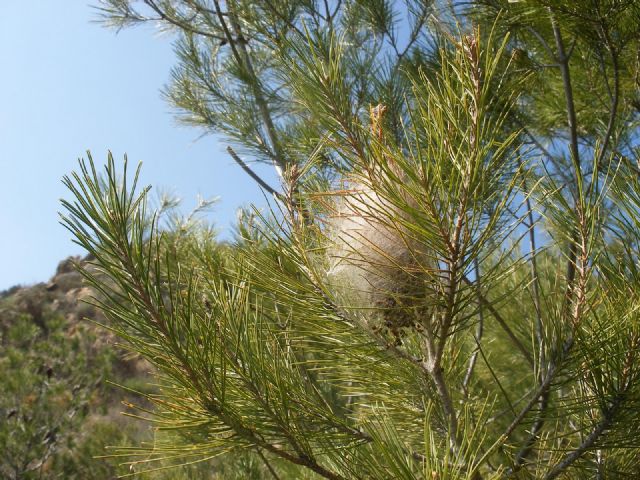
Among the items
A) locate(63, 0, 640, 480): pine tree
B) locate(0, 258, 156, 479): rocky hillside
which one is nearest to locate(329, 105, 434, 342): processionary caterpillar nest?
locate(63, 0, 640, 480): pine tree

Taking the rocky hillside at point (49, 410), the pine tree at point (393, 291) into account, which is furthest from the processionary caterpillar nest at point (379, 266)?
the rocky hillside at point (49, 410)

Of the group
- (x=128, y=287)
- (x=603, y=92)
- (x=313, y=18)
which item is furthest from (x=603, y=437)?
(x=313, y=18)

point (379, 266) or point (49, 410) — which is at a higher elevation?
point (379, 266)

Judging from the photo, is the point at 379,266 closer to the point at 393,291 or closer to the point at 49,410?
the point at 393,291

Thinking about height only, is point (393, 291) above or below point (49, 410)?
above

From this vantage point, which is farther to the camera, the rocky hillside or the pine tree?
the rocky hillside

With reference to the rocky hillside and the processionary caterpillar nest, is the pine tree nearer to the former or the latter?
the processionary caterpillar nest

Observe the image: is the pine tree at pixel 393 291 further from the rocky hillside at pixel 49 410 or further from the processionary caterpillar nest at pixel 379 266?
the rocky hillside at pixel 49 410

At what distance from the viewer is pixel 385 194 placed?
456mm

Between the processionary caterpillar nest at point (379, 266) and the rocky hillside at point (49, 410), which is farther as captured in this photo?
the rocky hillside at point (49, 410)

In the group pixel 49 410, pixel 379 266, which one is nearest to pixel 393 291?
pixel 379 266

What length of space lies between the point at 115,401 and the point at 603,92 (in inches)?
438

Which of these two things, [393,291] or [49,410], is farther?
[49,410]

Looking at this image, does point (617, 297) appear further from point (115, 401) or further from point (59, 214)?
point (115, 401)
